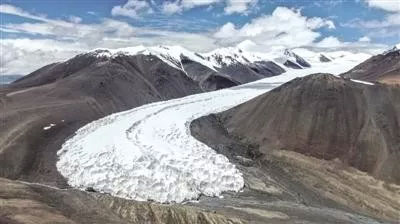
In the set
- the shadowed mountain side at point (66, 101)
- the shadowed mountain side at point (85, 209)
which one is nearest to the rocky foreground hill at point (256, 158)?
the shadowed mountain side at point (85, 209)

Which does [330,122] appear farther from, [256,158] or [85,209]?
[85,209]

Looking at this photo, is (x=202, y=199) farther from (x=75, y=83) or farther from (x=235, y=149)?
(x=75, y=83)

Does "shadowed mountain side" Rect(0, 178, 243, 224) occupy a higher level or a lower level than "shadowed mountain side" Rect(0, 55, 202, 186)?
lower

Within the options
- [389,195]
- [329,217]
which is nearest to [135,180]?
[329,217]

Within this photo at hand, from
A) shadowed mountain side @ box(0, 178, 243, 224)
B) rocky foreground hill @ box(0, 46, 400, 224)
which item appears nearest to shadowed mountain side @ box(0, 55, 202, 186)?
rocky foreground hill @ box(0, 46, 400, 224)

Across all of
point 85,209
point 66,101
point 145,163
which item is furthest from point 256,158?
point 66,101

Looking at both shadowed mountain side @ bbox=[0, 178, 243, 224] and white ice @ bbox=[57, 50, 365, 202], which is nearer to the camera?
shadowed mountain side @ bbox=[0, 178, 243, 224]

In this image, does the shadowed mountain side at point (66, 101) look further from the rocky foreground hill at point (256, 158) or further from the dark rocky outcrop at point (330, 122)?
the dark rocky outcrop at point (330, 122)

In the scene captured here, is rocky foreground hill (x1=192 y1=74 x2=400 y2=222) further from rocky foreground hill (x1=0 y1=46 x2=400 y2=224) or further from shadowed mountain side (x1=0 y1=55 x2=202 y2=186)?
shadowed mountain side (x1=0 y1=55 x2=202 y2=186)

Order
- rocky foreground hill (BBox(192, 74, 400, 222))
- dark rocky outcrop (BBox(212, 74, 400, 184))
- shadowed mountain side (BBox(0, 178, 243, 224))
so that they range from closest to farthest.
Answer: shadowed mountain side (BBox(0, 178, 243, 224)), rocky foreground hill (BBox(192, 74, 400, 222)), dark rocky outcrop (BBox(212, 74, 400, 184))
